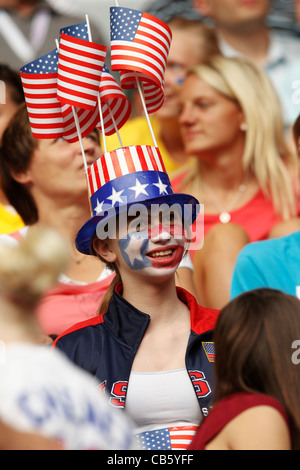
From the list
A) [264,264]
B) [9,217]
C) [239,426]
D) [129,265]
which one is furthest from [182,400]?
[9,217]

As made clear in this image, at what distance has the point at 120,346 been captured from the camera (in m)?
2.83

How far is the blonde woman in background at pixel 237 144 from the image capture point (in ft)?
15.3

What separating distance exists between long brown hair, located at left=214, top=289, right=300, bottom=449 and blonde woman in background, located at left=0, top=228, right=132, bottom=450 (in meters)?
0.56

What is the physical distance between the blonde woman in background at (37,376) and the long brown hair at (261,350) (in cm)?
56

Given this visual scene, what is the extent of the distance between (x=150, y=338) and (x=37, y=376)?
130cm

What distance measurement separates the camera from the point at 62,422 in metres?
1.57

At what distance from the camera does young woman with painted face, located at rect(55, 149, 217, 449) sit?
2697 mm

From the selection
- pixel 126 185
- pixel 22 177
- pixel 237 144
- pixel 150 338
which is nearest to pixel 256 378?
pixel 150 338

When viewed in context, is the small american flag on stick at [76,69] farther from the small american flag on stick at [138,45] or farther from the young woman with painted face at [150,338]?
the young woman with painted face at [150,338]

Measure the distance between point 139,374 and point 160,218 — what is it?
0.55 meters

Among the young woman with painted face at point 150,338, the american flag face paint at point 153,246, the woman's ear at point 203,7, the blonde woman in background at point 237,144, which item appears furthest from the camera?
the woman's ear at point 203,7

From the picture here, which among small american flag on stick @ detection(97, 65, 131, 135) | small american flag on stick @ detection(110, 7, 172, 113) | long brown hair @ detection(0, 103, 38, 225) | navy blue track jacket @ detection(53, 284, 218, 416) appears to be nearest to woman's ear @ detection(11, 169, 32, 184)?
long brown hair @ detection(0, 103, 38, 225)

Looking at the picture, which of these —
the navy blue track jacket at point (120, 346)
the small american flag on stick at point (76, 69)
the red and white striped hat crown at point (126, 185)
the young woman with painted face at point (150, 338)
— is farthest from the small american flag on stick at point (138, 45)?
the navy blue track jacket at point (120, 346)

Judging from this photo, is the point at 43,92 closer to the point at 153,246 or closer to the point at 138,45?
the point at 138,45
